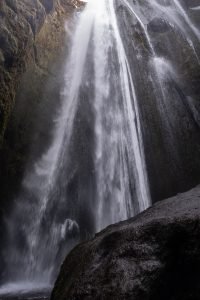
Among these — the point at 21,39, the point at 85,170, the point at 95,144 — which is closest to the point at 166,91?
the point at 95,144

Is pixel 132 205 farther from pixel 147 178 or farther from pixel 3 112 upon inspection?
pixel 3 112

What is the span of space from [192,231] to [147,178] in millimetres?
8716

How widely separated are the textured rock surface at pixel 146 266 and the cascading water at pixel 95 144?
5477mm

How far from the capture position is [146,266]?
13.9 feet

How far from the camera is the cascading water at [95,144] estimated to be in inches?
428

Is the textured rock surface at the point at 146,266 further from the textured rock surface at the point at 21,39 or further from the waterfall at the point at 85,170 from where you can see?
the textured rock surface at the point at 21,39

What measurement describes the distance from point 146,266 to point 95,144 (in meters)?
9.48

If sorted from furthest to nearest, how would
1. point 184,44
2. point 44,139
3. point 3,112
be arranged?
point 184,44 < point 44,139 < point 3,112

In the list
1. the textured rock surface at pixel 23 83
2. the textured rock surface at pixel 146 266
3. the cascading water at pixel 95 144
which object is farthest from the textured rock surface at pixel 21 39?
the textured rock surface at pixel 146 266

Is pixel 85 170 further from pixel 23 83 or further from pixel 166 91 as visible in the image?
pixel 166 91

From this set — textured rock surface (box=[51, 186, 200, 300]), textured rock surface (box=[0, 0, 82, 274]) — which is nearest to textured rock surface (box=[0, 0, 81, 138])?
textured rock surface (box=[0, 0, 82, 274])

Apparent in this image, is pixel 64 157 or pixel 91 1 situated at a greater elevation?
pixel 91 1

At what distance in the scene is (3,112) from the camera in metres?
11.5

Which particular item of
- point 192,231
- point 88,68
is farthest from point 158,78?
point 192,231
